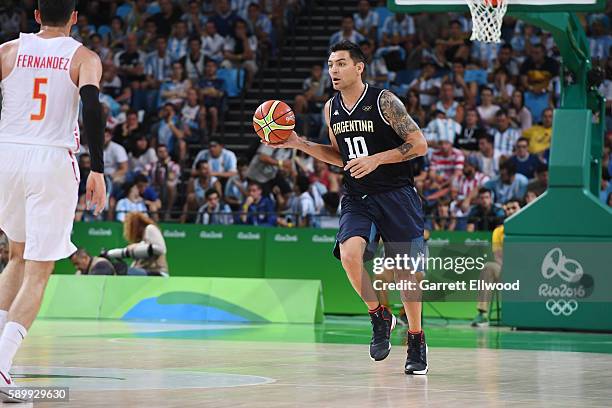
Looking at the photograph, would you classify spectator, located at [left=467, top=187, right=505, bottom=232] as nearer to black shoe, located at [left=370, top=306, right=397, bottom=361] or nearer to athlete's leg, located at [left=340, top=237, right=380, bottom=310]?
black shoe, located at [left=370, top=306, right=397, bottom=361]

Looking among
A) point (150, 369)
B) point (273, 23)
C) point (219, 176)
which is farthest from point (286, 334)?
point (273, 23)

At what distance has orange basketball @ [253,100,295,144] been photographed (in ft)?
33.0

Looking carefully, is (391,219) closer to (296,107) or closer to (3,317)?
(3,317)

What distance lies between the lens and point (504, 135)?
69.2 feet

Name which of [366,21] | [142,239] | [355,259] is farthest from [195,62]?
[355,259]

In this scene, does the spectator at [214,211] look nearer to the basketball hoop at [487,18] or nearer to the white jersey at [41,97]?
the basketball hoop at [487,18]

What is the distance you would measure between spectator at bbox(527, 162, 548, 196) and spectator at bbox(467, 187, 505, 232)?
66 centimetres

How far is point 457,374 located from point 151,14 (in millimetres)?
19500

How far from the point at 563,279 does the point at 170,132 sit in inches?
417

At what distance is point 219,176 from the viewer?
2206cm

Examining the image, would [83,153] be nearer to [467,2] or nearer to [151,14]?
[151,14]

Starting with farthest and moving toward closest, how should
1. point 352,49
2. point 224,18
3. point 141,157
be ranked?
point 224,18
point 141,157
point 352,49

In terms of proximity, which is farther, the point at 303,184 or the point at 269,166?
the point at 269,166

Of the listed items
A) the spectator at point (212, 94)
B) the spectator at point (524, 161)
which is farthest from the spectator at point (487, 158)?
the spectator at point (212, 94)
